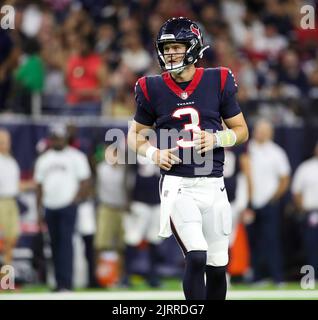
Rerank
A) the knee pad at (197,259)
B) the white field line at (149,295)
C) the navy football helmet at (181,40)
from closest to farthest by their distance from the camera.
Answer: the knee pad at (197,259), the navy football helmet at (181,40), the white field line at (149,295)

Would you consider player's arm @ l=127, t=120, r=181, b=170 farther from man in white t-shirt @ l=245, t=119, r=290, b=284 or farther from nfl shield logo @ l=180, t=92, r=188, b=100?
man in white t-shirt @ l=245, t=119, r=290, b=284

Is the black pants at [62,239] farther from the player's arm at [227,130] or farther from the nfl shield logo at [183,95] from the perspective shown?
the nfl shield logo at [183,95]

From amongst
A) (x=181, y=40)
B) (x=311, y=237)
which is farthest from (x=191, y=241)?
(x=311, y=237)

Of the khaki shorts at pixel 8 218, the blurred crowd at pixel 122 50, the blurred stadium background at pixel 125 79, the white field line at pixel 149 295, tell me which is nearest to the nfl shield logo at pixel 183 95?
the white field line at pixel 149 295

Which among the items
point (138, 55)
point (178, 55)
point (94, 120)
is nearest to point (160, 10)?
point (138, 55)

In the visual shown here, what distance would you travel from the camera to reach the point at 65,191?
1213 centimetres

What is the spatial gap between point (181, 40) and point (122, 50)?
26.2ft

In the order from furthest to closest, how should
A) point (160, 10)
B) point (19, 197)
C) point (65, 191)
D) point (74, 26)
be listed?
point (160, 10), point (74, 26), point (19, 197), point (65, 191)

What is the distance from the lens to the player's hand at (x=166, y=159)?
7.15 metres

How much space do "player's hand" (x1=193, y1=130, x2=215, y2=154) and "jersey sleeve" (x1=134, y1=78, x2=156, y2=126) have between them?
46 cm

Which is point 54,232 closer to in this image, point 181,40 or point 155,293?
point 155,293

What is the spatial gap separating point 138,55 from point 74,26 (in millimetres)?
989

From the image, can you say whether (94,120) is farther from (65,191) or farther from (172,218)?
(172,218)
